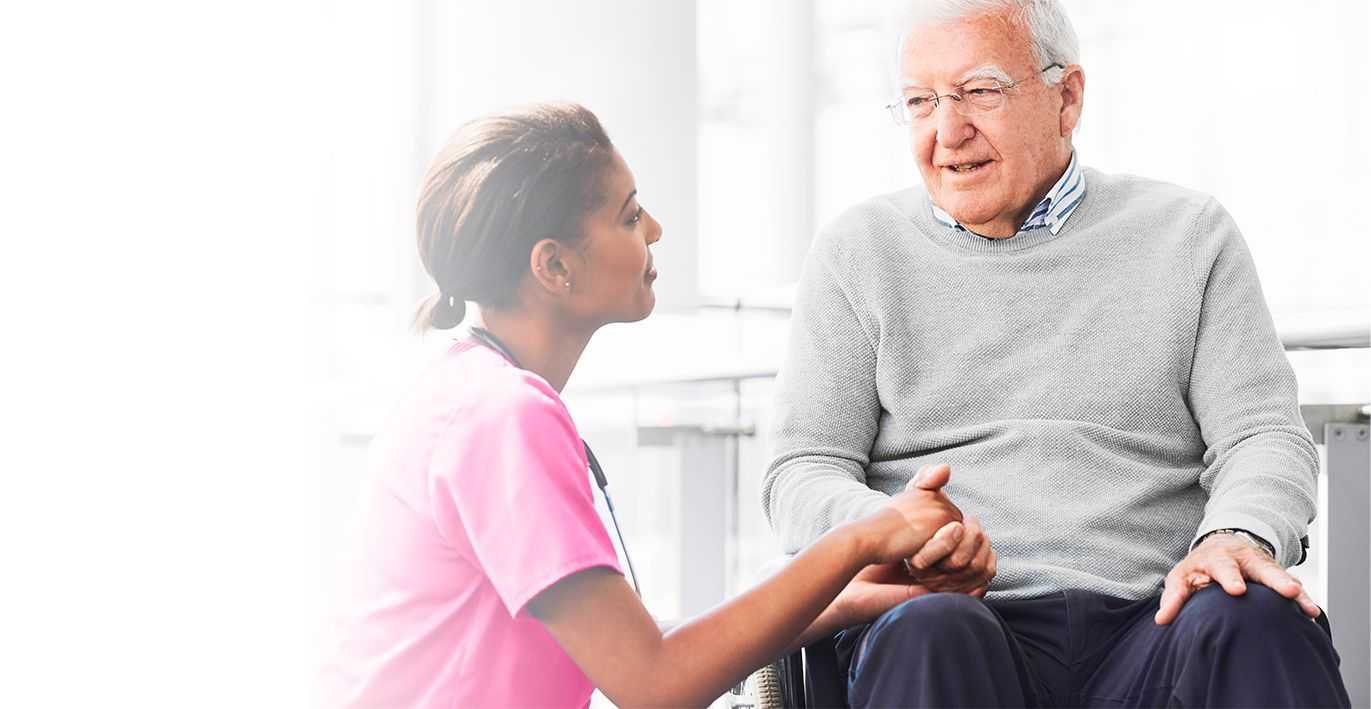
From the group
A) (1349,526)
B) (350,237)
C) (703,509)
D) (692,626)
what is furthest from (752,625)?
(350,237)

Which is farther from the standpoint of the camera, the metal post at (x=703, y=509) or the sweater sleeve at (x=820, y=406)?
the metal post at (x=703, y=509)

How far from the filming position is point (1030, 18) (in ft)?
4.98

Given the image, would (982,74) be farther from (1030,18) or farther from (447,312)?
(447,312)

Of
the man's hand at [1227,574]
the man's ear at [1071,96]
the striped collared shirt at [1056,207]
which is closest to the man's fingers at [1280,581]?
the man's hand at [1227,574]

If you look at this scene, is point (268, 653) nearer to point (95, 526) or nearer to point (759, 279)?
point (95, 526)

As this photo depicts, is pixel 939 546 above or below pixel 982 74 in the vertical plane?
below

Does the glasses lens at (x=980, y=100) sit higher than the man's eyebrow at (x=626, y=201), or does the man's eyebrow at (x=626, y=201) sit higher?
the glasses lens at (x=980, y=100)

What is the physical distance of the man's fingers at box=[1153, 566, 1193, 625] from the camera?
3.87 feet

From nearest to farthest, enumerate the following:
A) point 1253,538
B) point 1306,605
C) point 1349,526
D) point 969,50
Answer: point 1306,605
point 1253,538
point 969,50
point 1349,526

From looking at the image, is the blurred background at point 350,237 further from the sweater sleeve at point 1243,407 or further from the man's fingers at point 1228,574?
the man's fingers at point 1228,574

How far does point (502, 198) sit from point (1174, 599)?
654 millimetres

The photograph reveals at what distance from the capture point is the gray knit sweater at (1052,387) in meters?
1.38

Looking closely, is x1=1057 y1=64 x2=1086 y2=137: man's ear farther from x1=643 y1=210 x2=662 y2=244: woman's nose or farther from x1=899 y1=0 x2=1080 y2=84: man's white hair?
x1=643 y1=210 x2=662 y2=244: woman's nose

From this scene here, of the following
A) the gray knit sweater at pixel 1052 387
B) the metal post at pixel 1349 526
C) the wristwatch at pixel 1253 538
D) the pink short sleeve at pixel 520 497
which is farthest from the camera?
the metal post at pixel 1349 526
